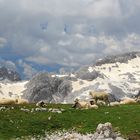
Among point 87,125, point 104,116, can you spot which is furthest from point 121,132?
point 104,116

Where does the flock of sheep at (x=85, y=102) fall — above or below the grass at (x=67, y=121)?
above

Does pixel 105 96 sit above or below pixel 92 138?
above

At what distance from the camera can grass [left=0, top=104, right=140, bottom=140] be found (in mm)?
43031

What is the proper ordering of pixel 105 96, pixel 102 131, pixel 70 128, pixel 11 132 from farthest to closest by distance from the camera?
pixel 105 96 < pixel 70 128 < pixel 11 132 < pixel 102 131

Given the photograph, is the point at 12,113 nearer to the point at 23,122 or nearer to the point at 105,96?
the point at 23,122

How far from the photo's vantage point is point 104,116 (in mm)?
51250

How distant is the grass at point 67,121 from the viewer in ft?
141

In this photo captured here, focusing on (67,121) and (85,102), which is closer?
(67,121)

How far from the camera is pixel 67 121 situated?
48.5m

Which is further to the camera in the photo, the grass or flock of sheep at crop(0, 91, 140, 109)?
flock of sheep at crop(0, 91, 140, 109)

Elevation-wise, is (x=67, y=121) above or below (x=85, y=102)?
below

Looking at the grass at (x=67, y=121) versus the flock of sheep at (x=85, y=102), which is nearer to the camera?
the grass at (x=67, y=121)

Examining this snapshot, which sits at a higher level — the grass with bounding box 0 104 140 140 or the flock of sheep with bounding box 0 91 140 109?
the flock of sheep with bounding box 0 91 140 109

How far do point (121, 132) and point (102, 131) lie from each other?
18.0ft
